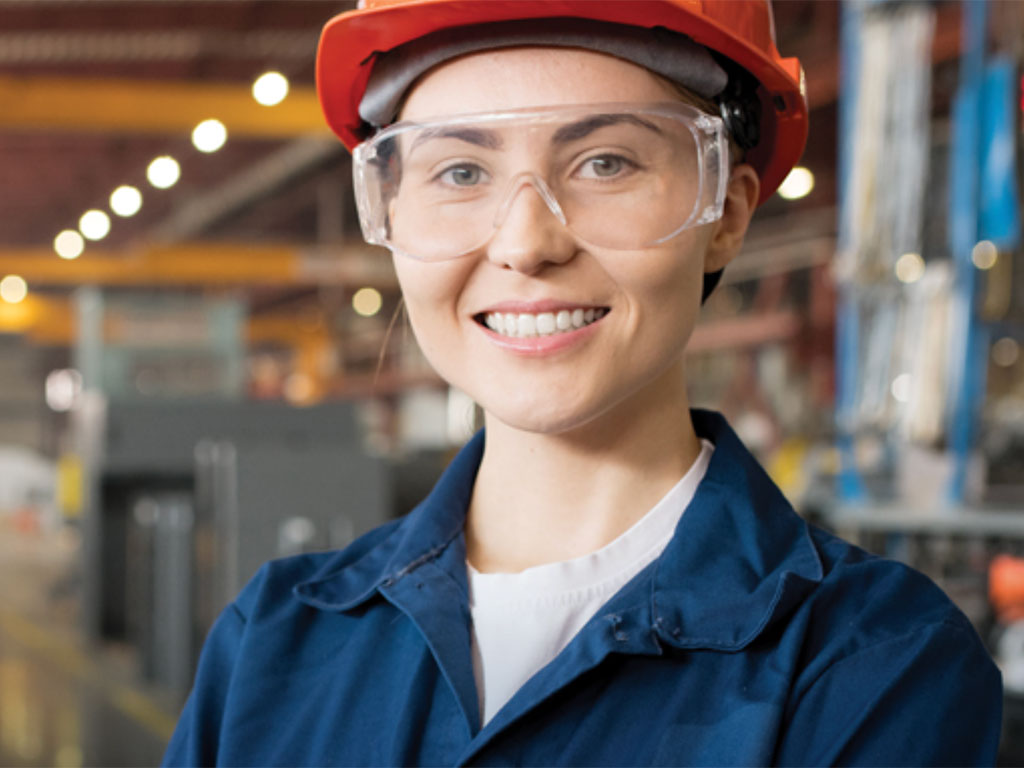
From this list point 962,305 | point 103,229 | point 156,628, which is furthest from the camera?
point 103,229

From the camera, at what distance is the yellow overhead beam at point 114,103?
28.0 ft

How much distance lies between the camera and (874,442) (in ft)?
13.9

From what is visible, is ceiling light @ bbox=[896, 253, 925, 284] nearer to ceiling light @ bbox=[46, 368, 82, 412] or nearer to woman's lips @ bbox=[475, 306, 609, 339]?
woman's lips @ bbox=[475, 306, 609, 339]

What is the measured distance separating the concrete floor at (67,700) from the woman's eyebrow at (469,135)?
386 centimetres

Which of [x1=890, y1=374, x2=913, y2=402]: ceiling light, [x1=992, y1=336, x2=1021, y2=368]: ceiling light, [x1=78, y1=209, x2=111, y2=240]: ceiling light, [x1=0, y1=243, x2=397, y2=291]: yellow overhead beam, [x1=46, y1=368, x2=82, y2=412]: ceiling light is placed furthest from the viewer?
[x1=46, y1=368, x2=82, y2=412]: ceiling light

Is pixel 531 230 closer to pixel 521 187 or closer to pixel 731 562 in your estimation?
pixel 521 187

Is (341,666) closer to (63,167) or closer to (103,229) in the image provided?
(103,229)

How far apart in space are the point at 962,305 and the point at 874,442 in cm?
61

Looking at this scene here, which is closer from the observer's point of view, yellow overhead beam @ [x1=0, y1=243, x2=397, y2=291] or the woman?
the woman

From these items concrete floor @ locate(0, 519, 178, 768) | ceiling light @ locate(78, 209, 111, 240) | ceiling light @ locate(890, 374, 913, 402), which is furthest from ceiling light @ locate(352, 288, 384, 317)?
ceiling light @ locate(890, 374, 913, 402)

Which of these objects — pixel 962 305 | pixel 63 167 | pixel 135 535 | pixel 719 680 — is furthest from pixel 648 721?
pixel 63 167

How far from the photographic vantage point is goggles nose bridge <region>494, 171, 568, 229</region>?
1.04 m

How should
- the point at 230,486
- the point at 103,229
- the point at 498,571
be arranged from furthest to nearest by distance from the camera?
the point at 103,229 < the point at 230,486 < the point at 498,571

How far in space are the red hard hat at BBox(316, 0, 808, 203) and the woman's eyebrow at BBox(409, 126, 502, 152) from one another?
0.31ft
